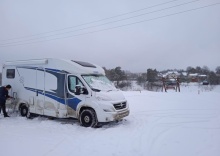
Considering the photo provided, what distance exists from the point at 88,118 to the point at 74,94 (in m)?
1.28

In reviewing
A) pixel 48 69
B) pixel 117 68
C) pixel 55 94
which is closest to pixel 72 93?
pixel 55 94

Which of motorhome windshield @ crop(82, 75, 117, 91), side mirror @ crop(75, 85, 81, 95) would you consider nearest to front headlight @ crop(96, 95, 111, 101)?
motorhome windshield @ crop(82, 75, 117, 91)

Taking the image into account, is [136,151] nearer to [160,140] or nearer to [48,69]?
[160,140]

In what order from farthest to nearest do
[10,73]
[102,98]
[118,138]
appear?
[10,73], [102,98], [118,138]

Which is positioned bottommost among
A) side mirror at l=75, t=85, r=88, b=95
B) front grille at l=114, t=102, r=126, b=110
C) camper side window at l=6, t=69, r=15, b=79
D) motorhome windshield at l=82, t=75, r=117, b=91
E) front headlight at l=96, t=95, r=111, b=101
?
front grille at l=114, t=102, r=126, b=110

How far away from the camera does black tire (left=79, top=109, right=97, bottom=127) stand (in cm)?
879

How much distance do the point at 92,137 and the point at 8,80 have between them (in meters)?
7.42

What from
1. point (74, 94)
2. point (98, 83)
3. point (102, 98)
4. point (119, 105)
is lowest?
point (119, 105)

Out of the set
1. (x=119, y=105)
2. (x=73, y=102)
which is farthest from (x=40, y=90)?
(x=119, y=105)

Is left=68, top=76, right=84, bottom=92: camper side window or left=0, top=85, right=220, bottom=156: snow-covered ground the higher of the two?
left=68, top=76, right=84, bottom=92: camper side window

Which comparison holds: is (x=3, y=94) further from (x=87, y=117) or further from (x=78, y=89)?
(x=87, y=117)

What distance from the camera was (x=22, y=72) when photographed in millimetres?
11461

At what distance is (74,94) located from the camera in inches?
372

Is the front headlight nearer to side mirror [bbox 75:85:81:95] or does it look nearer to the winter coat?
side mirror [bbox 75:85:81:95]
